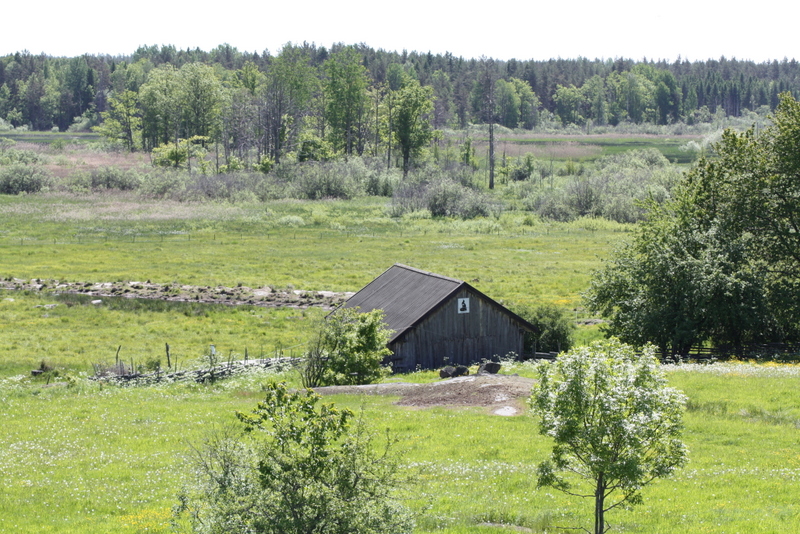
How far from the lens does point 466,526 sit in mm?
15883

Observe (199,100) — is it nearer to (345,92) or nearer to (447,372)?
(345,92)

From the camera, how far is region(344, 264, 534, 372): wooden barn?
36.3 meters

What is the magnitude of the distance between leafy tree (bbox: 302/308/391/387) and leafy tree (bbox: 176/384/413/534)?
21510mm

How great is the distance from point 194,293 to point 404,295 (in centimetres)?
2044

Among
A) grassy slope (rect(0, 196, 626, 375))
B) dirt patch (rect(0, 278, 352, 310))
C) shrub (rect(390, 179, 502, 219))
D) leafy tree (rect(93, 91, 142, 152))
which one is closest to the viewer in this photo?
grassy slope (rect(0, 196, 626, 375))

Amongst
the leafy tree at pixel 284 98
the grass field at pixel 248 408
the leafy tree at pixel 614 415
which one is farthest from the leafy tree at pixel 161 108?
the leafy tree at pixel 614 415

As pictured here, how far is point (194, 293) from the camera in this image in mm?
54000

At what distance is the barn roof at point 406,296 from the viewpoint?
36562mm

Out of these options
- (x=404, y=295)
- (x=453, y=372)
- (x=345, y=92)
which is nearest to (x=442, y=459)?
(x=453, y=372)

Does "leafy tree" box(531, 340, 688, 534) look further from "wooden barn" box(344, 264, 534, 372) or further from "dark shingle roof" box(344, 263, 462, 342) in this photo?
"wooden barn" box(344, 264, 534, 372)

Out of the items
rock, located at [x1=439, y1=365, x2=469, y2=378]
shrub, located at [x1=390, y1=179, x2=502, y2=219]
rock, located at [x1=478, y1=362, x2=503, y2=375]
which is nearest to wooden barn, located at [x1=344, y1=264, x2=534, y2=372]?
rock, located at [x1=439, y1=365, x2=469, y2=378]

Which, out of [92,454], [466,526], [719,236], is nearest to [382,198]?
[719,236]

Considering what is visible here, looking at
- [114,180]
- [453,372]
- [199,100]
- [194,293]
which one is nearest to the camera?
[453,372]

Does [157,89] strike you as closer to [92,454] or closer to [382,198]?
[382,198]
